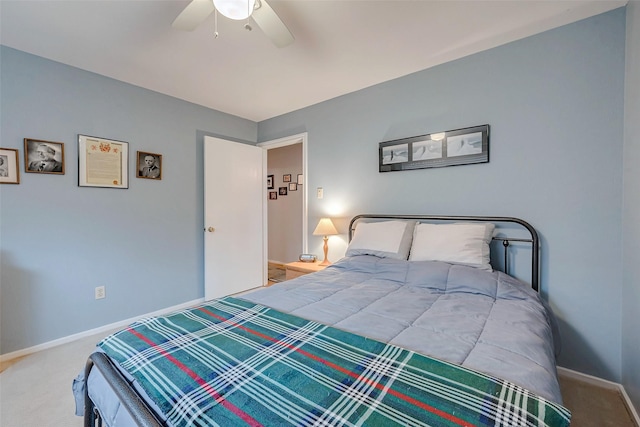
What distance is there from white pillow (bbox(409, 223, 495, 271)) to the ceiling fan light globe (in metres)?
1.93

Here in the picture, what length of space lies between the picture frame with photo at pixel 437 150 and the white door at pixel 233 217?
190 cm

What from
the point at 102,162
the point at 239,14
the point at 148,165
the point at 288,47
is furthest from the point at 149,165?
the point at 239,14

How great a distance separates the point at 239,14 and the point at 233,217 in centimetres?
251

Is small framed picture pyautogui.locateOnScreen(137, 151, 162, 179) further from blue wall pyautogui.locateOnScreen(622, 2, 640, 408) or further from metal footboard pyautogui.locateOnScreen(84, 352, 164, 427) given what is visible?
blue wall pyautogui.locateOnScreen(622, 2, 640, 408)

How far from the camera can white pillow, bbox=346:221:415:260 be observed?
2273 mm

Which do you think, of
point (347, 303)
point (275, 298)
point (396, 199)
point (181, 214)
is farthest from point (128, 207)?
point (396, 199)

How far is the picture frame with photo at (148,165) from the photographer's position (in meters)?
2.87

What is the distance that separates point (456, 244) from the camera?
6.58 feet

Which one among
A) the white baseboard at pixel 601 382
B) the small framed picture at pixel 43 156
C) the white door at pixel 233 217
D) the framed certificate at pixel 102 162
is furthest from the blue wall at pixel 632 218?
the small framed picture at pixel 43 156

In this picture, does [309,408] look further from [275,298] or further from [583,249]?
[583,249]

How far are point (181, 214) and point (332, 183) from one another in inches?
72.1

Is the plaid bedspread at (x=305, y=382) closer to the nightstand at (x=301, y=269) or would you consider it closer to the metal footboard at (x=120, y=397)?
the metal footboard at (x=120, y=397)

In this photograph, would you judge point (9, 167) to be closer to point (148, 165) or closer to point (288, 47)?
point (148, 165)

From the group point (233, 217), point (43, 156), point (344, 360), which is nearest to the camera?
point (344, 360)
